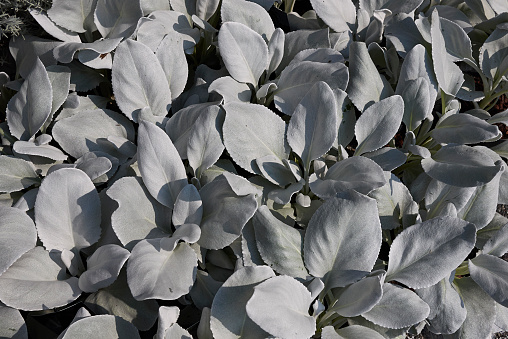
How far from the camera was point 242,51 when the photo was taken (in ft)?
4.38

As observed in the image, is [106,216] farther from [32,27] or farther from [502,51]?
[502,51]

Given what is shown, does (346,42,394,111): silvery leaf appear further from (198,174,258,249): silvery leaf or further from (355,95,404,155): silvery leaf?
(198,174,258,249): silvery leaf

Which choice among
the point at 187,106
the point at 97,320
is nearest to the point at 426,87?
the point at 187,106

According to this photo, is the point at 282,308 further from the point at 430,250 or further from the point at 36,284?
the point at 36,284

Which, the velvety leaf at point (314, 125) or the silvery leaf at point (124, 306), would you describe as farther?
the velvety leaf at point (314, 125)

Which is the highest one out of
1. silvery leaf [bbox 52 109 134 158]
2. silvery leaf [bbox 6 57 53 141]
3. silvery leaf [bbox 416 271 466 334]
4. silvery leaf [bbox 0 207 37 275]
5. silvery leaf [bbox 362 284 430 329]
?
silvery leaf [bbox 6 57 53 141]

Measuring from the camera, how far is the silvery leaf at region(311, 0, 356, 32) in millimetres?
1455

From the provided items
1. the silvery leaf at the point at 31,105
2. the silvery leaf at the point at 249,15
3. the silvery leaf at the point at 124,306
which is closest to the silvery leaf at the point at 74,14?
the silvery leaf at the point at 31,105

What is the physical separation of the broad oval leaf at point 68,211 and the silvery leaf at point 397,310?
25.4 inches

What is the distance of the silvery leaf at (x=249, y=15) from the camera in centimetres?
140

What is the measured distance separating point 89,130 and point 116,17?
34cm

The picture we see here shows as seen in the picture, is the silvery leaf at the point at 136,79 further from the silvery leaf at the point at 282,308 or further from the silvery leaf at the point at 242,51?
the silvery leaf at the point at 282,308

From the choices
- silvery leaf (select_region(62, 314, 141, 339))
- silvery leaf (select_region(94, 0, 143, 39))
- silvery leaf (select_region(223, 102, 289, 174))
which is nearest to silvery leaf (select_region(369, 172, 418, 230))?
silvery leaf (select_region(223, 102, 289, 174))

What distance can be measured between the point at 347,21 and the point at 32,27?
3.13ft
